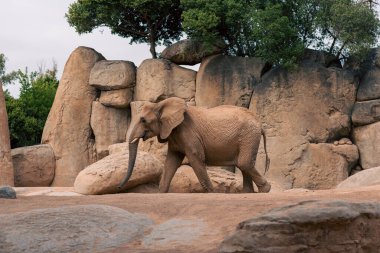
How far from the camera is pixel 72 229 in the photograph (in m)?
6.78

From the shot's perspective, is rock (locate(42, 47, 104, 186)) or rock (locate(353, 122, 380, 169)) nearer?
rock (locate(353, 122, 380, 169))

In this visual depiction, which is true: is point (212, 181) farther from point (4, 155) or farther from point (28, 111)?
point (28, 111)

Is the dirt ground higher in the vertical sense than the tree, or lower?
lower

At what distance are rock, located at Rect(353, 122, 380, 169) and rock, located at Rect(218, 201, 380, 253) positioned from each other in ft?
39.1

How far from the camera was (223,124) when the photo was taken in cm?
1298

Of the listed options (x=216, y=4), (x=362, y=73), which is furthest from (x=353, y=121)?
(x=216, y=4)

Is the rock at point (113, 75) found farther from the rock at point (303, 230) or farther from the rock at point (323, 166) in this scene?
the rock at point (303, 230)

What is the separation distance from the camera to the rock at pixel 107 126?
64.0ft

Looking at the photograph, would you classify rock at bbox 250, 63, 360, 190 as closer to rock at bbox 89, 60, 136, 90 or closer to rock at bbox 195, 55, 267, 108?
rock at bbox 195, 55, 267, 108

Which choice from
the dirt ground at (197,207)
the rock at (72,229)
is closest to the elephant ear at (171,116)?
the dirt ground at (197,207)

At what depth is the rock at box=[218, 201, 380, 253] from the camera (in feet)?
17.3

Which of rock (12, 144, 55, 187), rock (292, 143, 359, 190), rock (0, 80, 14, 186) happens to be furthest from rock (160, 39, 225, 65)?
rock (0, 80, 14, 186)

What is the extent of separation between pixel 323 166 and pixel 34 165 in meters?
7.91

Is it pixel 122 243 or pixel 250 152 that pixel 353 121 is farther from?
pixel 122 243
